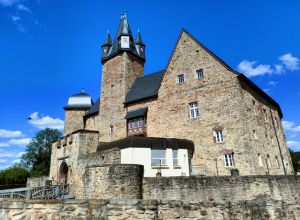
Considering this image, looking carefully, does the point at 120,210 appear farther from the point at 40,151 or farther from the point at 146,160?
the point at 40,151

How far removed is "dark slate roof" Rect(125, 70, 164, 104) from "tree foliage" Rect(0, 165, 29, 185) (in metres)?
25.3

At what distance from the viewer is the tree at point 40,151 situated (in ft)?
148

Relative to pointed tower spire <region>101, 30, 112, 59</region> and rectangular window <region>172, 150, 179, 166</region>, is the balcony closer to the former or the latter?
rectangular window <region>172, 150, 179, 166</region>

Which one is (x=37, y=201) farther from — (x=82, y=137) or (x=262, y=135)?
(x=262, y=135)

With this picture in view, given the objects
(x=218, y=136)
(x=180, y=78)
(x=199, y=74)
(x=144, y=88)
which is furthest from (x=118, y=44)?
(x=218, y=136)

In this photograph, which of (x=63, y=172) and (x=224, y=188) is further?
(x=63, y=172)

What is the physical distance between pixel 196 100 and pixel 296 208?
1457 centimetres

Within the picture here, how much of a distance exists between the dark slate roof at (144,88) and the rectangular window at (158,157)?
7.09m

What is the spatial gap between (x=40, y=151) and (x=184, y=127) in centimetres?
3524

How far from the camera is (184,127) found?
68.2 ft

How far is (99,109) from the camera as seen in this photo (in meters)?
28.3

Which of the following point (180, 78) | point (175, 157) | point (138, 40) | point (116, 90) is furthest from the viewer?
point (138, 40)

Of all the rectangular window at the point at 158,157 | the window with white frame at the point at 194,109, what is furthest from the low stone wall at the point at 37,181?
the window with white frame at the point at 194,109

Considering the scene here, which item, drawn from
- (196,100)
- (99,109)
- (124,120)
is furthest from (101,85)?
(196,100)
